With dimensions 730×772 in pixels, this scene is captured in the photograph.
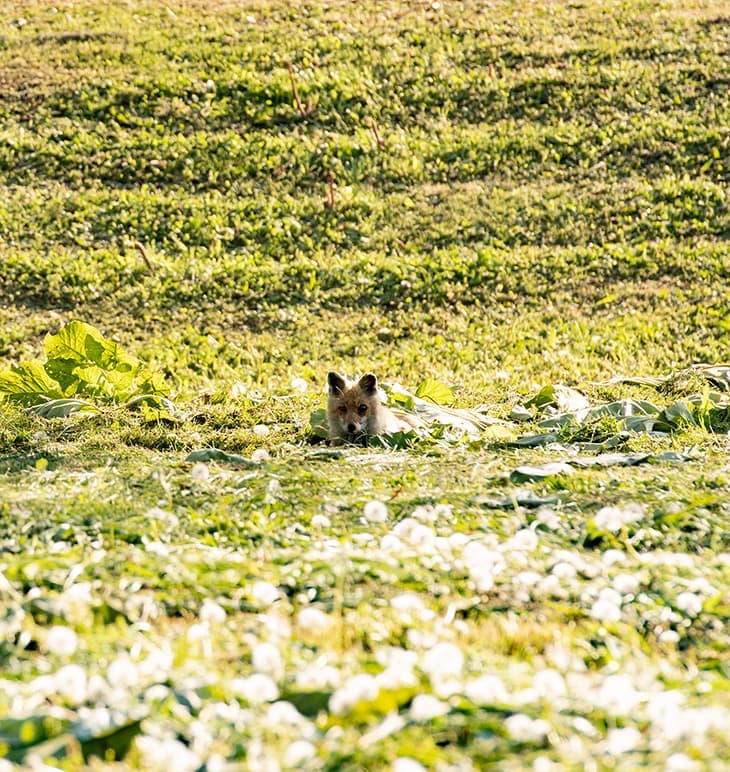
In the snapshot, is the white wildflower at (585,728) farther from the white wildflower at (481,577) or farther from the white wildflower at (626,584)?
the white wildflower at (626,584)

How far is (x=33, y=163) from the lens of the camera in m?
18.2

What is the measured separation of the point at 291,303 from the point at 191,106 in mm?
6196

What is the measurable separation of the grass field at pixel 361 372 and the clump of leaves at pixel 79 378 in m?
0.03

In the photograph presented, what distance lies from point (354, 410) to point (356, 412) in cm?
2

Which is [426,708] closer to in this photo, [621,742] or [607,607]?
[621,742]

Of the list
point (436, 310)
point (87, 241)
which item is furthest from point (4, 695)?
point (87, 241)

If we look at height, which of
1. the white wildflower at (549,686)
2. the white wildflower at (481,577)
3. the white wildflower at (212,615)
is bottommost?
the white wildflower at (481,577)

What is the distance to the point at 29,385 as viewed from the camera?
962cm

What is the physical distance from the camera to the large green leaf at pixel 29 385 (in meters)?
9.56

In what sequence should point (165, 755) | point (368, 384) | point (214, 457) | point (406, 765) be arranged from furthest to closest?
point (368, 384), point (214, 457), point (165, 755), point (406, 765)

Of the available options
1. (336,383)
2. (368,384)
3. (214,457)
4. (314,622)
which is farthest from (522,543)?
(336,383)

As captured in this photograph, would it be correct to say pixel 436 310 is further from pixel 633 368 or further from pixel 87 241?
pixel 87 241

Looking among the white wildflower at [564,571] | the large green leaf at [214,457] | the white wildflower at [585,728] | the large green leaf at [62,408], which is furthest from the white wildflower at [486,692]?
the large green leaf at [62,408]

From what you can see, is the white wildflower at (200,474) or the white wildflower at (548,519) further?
the white wildflower at (200,474)
